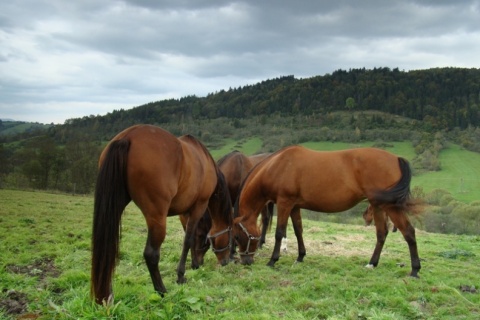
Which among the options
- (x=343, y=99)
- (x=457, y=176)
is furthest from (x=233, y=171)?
(x=343, y=99)

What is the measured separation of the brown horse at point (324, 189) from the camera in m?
6.61

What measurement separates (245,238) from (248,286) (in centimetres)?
174

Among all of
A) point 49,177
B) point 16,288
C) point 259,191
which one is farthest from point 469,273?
point 49,177

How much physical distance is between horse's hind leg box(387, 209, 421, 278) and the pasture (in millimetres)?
225

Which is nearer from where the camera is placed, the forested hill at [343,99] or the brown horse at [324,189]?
the brown horse at [324,189]

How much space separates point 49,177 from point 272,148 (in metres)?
45.4

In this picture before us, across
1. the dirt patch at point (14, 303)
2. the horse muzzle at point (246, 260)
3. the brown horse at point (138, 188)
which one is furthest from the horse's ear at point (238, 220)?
the dirt patch at point (14, 303)

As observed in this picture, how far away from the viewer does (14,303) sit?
15.0 feet

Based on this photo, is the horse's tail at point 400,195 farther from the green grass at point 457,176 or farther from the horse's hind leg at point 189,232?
the green grass at point 457,176

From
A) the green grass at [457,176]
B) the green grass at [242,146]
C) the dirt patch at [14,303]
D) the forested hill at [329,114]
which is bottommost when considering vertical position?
the green grass at [457,176]

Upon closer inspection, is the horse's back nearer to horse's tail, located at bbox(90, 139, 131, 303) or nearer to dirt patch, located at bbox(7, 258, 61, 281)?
dirt patch, located at bbox(7, 258, 61, 281)

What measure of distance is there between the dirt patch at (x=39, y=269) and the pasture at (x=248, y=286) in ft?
0.05

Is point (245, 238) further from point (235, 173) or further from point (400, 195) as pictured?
point (400, 195)

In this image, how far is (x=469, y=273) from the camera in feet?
22.1
